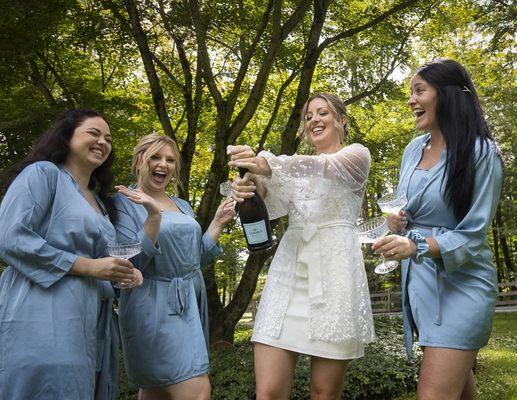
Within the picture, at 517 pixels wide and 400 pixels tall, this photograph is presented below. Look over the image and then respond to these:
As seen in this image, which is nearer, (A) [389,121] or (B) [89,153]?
(B) [89,153]

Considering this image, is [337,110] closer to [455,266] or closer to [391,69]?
[455,266]

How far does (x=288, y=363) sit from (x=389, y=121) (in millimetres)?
15754

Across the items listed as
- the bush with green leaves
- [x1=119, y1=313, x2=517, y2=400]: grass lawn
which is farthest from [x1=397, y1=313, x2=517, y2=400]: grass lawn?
the bush with green leaves

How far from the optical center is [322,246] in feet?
10.0

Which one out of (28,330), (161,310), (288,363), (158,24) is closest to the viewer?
(28,330)

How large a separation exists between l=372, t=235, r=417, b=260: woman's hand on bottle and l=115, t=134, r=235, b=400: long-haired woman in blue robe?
4.61ft

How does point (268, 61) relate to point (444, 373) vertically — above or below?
above

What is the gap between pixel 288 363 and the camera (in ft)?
9.66

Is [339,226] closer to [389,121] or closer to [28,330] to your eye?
[28,330]

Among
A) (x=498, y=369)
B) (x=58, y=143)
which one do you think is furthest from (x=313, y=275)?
(x=498, y=369)

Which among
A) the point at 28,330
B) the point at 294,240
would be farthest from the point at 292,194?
the point at 28,330

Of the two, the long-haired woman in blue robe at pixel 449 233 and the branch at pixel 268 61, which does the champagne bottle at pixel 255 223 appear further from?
the branch at pixel 268 61

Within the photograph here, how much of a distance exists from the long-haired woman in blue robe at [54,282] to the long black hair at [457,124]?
1696 millimetres

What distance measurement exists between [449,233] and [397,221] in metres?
0.25
